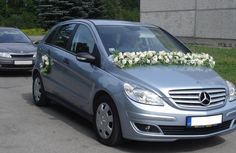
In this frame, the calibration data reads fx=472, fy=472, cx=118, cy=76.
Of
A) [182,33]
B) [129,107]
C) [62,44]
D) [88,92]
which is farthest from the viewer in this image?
[182,33]

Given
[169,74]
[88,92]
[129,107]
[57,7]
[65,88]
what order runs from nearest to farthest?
[129,107]
[169,74]
[88,92]
[65,88]
[57,7]

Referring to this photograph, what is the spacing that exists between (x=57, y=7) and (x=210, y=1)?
13274 millimetres

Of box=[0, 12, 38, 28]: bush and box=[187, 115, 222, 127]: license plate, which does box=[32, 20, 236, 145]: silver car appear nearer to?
box=[187, 115, 222, 127]: license plate

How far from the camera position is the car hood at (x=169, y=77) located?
18.5ft

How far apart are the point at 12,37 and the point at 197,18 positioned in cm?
1097

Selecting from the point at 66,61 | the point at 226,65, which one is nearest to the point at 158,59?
the point at 66,61

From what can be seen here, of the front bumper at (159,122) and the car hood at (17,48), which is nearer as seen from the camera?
the front bumper at (159,122)

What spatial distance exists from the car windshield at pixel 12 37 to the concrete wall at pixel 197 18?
1003cm

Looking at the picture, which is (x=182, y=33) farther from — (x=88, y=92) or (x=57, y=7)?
(x=88, y=92)

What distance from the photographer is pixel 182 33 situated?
77.8 feet

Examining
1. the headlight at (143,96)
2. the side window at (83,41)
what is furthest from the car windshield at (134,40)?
the headlight at (143,96)

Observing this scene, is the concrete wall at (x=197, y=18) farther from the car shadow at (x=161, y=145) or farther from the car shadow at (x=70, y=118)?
the car shadow at (x=161, y=145)

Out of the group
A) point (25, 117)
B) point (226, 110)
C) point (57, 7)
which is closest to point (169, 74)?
point (226, 110)

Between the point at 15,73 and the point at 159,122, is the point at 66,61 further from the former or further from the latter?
the point at 15,73
